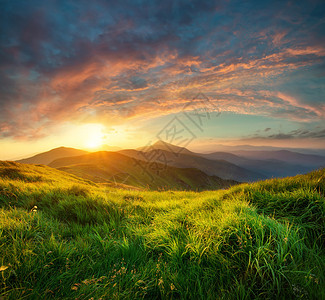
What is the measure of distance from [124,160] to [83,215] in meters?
159

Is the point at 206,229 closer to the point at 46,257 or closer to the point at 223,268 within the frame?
the point at 223,268

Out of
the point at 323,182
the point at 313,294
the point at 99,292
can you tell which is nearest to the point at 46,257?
A: the point at 99,292

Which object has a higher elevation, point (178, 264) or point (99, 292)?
point (99, 292)

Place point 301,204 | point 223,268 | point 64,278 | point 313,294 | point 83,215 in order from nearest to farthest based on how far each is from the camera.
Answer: point 313,294 → point 64,278 → point 223,268 → point 301,204 → point 83,215

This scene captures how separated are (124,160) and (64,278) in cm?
16152

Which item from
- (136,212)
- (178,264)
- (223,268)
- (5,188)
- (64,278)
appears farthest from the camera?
(5,188)

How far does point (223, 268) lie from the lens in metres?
2.54

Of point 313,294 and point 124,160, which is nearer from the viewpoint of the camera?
point 313,294

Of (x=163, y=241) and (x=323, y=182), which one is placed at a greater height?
(x=323, y=182)

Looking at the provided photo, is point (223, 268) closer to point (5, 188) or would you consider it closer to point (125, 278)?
point (125, 278)

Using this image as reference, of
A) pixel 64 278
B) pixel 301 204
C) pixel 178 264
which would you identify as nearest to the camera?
pixel 64 278

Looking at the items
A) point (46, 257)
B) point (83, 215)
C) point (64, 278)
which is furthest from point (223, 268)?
point (83, 215)

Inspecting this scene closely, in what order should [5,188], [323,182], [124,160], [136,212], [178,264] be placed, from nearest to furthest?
[178,264], [323,182], [136,212], [5,188], [124,160]

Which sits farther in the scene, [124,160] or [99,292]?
[124,160]
